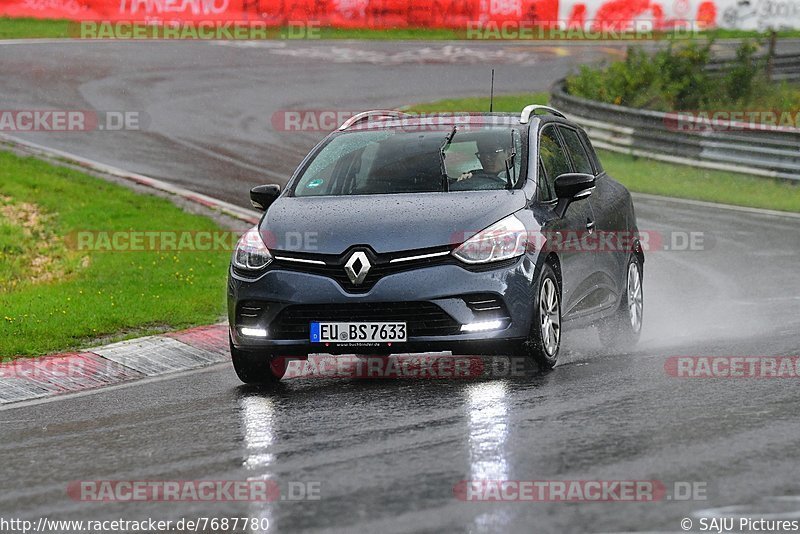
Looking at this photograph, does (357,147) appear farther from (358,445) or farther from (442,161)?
(358,445)

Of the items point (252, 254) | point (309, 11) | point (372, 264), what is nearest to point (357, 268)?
point (372, 264)

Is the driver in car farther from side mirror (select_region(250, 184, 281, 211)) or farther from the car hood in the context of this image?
side mirror (select_region(250, 184, 281, 211))

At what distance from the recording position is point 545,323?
9477 millimetres

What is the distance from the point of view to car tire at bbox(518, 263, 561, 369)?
9211mm

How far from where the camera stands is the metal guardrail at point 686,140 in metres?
25.2

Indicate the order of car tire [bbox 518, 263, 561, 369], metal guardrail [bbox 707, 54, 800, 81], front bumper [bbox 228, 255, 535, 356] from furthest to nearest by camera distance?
1. metal guardrail [bbox 707, 54, 800, 81]
2. car tire [bbox 518, 263, 561, 369]
3. front bumper [bbox 228, 255, 535, 356]

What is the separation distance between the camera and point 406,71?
37.4 meters

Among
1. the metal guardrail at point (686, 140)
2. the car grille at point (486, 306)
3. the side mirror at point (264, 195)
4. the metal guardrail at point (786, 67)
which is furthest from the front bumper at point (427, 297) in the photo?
the metal guardrail at point (786, 67)

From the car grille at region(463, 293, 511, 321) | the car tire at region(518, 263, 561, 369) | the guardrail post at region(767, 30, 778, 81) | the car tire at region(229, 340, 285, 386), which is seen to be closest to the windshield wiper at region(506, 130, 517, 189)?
the car tire at region(518, 263, 561, 369)

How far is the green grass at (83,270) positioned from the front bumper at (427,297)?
255 centimetres

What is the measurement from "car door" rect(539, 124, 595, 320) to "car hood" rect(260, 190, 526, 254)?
41 cm

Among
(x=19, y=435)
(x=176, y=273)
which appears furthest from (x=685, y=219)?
(x=19, y=435)

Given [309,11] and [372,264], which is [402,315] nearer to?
[372,264]

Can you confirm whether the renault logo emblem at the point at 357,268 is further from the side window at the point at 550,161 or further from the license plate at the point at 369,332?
the side window at the point at 550,161
